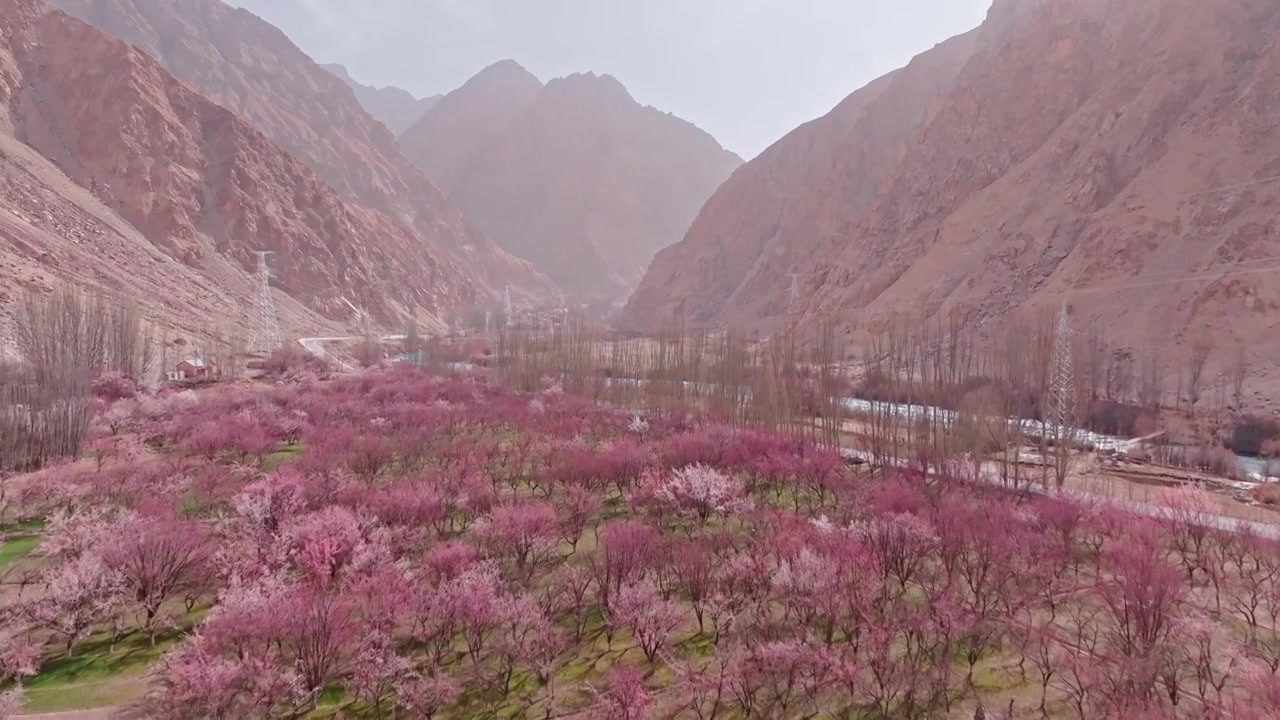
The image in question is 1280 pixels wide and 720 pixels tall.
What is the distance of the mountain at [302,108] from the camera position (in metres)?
102

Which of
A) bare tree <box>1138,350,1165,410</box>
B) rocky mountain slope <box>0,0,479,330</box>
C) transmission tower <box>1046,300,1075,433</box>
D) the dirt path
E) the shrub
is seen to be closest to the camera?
the dirt path

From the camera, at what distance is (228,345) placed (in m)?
42.7

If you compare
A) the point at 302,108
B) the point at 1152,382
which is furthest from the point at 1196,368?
the point at 302,108

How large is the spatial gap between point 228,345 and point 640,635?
45559 millimetres

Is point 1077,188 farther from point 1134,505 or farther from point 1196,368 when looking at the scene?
point 1134,505

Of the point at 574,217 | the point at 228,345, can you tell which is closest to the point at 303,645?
the point at 228,345

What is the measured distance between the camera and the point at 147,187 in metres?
56.4

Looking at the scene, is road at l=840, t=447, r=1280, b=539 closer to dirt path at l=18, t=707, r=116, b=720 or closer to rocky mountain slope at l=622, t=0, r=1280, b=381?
dirt path at l=18, t=707, r=116, b=720

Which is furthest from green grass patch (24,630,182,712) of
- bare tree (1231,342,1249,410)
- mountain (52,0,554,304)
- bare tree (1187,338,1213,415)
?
mountain (52,0,554,304)

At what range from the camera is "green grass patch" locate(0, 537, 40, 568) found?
975 cm

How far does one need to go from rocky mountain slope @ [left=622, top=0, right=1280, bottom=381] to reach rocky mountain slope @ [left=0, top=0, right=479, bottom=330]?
4997 cm

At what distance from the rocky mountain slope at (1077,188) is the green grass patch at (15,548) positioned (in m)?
43.2

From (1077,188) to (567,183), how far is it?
450 ft

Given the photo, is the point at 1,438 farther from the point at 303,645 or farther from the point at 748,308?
the point at 748,308
